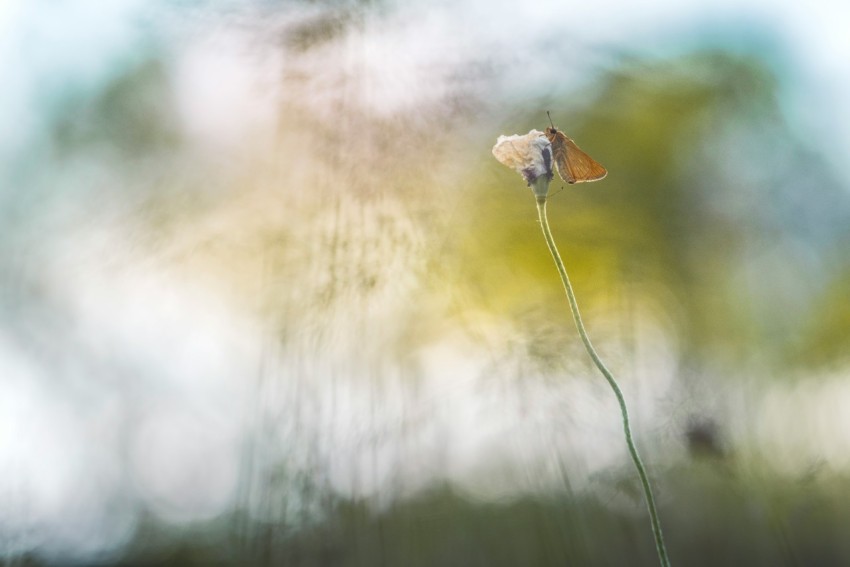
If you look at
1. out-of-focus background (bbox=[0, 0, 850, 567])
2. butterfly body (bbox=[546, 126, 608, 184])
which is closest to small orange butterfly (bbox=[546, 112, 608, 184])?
butterfly body (bbox=[546, 126, 608, 184])

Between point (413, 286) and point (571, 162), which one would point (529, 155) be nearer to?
point (571, 162)

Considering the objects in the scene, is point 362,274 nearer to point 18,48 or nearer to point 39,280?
point 39,280

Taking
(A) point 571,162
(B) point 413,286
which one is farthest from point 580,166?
(B) point 413,286

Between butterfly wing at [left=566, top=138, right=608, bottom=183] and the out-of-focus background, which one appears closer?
butterfly wing at [left=566, top=138, right=608, bottom=183]

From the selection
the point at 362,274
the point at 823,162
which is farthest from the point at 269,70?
the point at 823,162

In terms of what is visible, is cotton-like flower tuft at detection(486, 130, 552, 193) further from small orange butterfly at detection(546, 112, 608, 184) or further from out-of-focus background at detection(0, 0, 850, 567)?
out-of-focus background at detection(0, 0, 850, 567)

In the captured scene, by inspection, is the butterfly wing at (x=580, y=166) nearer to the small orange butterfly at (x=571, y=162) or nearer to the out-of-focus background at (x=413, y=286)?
the small orange butterfly at (x=571, y=162)
